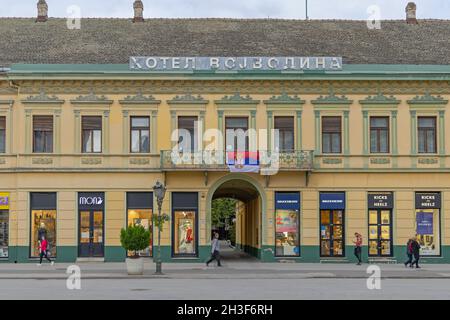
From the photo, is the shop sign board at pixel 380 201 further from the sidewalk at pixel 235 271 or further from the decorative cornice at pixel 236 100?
the decorative cornice at pixel 236 100

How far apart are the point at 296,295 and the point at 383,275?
35.6 feet

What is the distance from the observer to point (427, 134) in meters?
42.7

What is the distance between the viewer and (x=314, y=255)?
139ft

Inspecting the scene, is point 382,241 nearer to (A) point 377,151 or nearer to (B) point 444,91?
(A) point 377,151

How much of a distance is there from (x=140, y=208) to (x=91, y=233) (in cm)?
269

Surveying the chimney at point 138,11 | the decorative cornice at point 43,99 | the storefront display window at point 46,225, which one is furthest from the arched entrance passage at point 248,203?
the chimney at point 138,11

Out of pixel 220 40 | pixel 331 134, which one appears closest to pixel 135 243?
pixel 331 134

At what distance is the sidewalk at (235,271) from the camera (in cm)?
3331

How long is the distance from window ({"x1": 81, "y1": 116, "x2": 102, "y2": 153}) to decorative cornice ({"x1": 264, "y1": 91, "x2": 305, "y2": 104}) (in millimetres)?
8327

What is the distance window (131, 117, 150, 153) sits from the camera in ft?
139

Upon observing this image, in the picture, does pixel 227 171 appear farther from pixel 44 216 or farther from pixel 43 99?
pixel 43 99

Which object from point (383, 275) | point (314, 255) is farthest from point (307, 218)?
point (383, 275)

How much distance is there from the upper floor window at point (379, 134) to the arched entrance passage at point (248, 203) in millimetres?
6025

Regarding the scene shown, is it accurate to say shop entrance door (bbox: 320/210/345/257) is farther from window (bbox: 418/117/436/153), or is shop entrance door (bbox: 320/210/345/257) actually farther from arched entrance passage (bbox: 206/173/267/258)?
window (bbox: 418/117/436/153)
